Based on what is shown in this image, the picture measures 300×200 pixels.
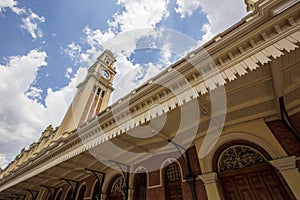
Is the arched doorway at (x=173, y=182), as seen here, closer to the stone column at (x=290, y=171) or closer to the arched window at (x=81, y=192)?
the stone column at (x=290, y=171)


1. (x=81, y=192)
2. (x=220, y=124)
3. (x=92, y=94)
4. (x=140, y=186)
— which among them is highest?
(x=92, y=94)

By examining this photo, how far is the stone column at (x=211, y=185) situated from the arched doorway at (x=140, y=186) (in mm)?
2786

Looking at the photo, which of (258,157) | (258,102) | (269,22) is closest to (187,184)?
(258,157)

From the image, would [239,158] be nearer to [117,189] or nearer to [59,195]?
[117,189]

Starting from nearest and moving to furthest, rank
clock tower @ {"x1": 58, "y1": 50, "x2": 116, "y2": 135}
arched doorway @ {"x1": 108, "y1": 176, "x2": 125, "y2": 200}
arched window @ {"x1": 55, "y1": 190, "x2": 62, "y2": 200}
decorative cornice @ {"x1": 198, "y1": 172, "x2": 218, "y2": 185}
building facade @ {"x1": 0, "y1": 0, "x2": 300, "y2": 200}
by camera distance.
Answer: building facade @ {"x1": 0, "y1": 0, "x2": 300, "y2": 200} < decorative cornice @ {"x1": 198, "y1": 172, "x2": 218, "y2": 185} < arched doorway @ {"x1": 108, "y1": 176, "x2": 125, "y2": 200} < arched window @ {"x1": 55, "y1": 190, "x2": 62, "y2": 200} < clock tower @ {"x1": 58, "y1": 50, "x2": 116, "y2": 135}

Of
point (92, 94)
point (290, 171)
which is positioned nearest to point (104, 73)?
point (92, 94)

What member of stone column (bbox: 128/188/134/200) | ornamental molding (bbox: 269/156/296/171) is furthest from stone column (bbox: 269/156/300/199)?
stone column (bbox: 128/188/134/200)

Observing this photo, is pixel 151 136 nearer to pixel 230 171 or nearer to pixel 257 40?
pixel 230 171

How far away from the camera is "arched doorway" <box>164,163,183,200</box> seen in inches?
203

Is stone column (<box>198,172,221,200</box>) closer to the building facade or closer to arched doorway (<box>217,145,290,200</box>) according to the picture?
the building facade

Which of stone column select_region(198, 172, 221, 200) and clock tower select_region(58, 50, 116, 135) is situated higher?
clock tower select_region(58, 50, 116, 135)

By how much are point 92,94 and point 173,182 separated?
2111 centimetres

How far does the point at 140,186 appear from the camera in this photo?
20.6 ft

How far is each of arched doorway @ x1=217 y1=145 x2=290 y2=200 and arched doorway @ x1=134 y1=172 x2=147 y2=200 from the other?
3156mm
